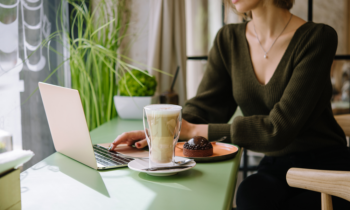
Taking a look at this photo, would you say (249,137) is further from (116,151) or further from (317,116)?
(116,151)

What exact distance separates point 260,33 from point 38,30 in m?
0.98

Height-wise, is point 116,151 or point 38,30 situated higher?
point 38,30

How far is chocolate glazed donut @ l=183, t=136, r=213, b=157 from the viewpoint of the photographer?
89 centimetres

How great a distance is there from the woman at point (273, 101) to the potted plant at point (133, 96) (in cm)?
39

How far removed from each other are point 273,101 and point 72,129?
0.79 meters

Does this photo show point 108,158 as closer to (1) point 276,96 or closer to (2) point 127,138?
(2) point 127,138

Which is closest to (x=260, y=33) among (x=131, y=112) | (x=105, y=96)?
(x=131, y=112)

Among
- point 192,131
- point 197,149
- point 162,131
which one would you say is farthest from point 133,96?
point 162,131

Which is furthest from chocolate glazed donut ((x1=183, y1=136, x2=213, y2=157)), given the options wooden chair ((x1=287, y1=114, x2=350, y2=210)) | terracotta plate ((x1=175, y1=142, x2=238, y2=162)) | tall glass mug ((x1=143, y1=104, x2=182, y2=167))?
wooden chair ((x1=287, y1=114, x2=350, y2=210))

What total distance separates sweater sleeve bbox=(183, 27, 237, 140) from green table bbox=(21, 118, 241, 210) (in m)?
0.52

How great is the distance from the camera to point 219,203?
0.60 metres

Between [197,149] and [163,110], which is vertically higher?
[163,110]

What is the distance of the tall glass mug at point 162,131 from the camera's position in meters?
0.73

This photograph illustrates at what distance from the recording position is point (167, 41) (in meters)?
2.08
